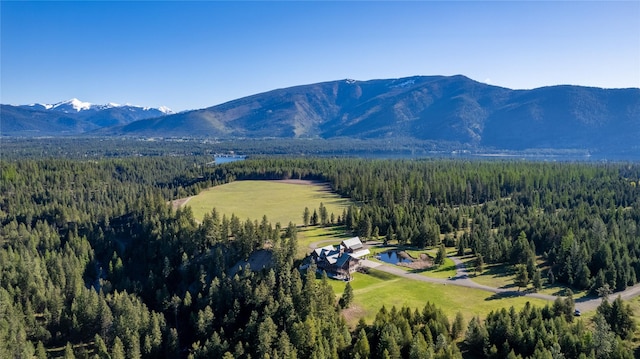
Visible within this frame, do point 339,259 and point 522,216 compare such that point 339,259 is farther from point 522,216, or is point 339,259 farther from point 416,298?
point 522,216

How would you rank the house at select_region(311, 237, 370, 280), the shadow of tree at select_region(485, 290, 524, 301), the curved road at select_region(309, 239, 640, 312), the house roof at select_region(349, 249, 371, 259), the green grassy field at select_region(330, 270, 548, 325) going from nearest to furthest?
the green grassy field at select_region(330, 270, 548, 325)
the curved road at select_region(309, 239, 640, 312)
the shadow of tree at select_region(485, 290, 524, 301)
the house at select_region(311, 237, 370, 280)
the house roof at select_region(349, 249, 371, 259)

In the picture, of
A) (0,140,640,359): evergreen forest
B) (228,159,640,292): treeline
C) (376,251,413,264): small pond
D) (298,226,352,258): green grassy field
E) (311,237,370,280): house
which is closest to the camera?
(0,140,640,359): evergreen forest

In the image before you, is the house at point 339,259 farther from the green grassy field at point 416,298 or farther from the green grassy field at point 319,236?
the green grassy field at point 319,236

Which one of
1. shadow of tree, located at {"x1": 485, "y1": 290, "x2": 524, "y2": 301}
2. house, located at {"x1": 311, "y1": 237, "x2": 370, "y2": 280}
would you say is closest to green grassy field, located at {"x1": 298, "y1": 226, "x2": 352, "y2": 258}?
Result: house, located at {"x1": 311, "y1": 237, "x2": 370, "y2": 280}

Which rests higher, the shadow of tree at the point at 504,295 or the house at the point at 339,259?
the house at the point at 339,259

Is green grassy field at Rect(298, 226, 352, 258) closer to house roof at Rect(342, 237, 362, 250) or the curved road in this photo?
house roof at Rect(342, 237, 362, 250)

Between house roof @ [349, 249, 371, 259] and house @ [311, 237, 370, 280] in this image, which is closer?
house @ [311, 237, 370, 280]

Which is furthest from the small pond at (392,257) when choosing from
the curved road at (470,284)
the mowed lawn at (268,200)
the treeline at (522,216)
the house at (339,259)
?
the mowed lawn at (268,200)

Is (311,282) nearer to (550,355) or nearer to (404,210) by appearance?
(550,355)
